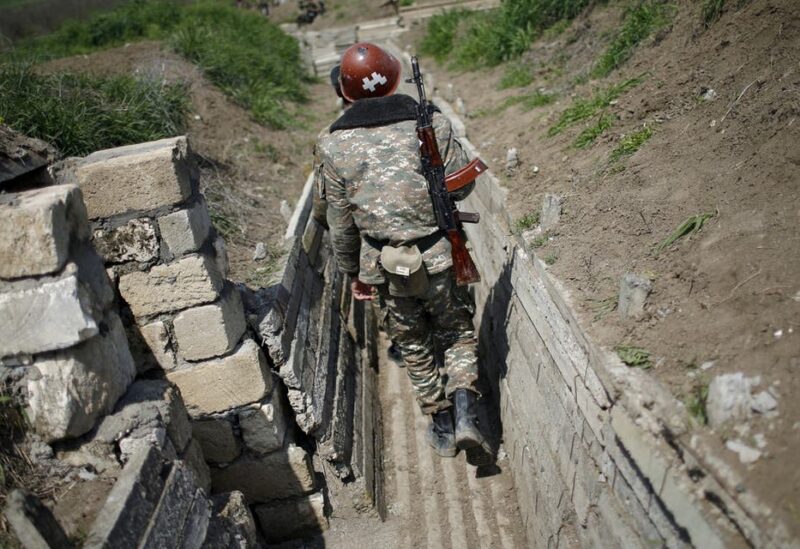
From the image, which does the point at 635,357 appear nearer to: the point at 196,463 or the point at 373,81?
the point at 196,463

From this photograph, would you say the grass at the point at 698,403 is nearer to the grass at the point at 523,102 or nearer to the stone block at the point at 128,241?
the stone block at the point at 128,241

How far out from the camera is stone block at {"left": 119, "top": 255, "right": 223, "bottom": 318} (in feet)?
9.98

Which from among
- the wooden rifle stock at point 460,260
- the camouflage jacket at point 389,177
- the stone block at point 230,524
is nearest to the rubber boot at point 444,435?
the wooden rifle stock at point 460,260

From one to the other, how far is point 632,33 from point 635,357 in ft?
16.2

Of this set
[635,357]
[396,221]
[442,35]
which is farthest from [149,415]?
[442,35]

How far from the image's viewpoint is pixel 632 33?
6.21m

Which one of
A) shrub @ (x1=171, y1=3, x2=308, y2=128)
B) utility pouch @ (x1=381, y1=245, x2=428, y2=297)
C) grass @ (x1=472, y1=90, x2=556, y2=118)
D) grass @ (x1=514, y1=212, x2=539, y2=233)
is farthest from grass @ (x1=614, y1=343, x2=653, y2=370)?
shrub @ (x1=171, y1=3, x2=308, y2=128)

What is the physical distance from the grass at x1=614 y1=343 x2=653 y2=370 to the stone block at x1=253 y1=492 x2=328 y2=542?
2.25 m

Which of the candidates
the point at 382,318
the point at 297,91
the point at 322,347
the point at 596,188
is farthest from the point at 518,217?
the point at 297,91

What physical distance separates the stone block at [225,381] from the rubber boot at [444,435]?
5.07 ft

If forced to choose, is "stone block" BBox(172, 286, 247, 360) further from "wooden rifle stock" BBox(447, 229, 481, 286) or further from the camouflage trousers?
"wooden rifle stock" BBox(447, 229, 481, 286)

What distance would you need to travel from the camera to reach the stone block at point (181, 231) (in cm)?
296

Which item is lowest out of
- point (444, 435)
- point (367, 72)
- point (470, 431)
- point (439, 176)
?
point (444, 435)

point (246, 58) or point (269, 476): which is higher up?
point (246, 58)
